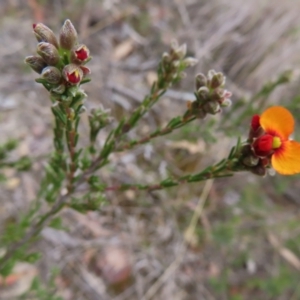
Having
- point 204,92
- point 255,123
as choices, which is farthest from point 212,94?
point 255,123

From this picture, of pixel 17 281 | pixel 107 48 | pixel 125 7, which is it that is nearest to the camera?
pixel 17 281

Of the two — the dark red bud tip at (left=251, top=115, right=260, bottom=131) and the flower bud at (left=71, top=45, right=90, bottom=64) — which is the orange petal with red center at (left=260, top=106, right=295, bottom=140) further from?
the flower bud at (left=71, top=45, right=90, bottom=64)

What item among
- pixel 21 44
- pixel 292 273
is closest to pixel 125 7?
pixel 21 44

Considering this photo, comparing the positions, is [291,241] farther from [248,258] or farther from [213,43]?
[213,43]

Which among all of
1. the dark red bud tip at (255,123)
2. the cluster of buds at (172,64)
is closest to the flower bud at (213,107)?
the dark red bud tip at (255,123)

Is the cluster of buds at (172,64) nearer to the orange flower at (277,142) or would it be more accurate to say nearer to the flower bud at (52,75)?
the orange flower at (277,142)

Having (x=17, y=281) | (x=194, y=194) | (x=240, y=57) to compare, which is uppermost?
(x=240, y=57)

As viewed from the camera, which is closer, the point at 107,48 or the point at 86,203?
the point at 86,203

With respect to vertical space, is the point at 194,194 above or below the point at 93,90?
below
